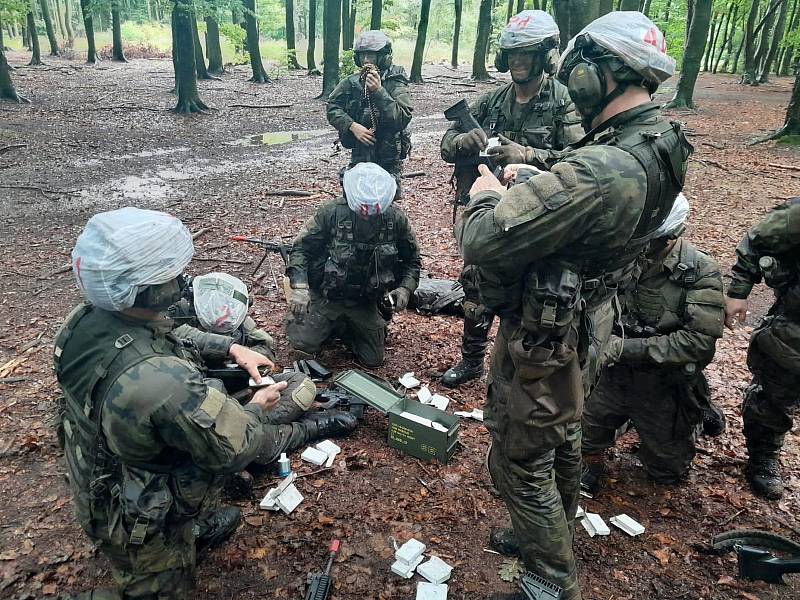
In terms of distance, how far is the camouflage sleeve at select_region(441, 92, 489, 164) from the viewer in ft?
17.0

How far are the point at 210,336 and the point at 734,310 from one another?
11.9 ft

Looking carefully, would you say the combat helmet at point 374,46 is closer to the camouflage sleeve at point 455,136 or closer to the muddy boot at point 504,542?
the camouflage sleeve at point 455,136

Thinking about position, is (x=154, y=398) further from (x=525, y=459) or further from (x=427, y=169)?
(x=427, y=169)

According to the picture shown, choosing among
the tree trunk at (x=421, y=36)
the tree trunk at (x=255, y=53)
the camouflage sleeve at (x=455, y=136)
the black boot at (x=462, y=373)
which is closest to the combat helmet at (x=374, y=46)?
the camouflage sleeve at (x=455, y=136)

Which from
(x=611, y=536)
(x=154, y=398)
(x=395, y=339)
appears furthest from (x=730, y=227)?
(x=154, y=398)

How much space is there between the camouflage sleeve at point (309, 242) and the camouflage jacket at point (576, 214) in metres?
3.01

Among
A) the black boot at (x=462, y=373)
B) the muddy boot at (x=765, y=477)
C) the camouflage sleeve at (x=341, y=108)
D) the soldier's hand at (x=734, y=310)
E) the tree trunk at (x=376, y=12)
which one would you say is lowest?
the black boot at (x=462, y=373)

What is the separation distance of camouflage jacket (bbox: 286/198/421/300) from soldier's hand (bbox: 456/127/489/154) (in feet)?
2.95

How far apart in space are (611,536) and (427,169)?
9962 mm

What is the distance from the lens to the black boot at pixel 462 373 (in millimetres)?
5227

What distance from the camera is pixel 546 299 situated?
2520 mm

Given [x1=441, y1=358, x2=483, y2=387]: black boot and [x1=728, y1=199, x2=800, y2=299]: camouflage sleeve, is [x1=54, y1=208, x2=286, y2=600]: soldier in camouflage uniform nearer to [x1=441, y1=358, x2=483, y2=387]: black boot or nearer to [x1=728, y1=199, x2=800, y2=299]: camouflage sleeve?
[x1=441, y1=358, x2=483, y2=387]: black boot

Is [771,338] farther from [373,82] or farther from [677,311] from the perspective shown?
[373,82]

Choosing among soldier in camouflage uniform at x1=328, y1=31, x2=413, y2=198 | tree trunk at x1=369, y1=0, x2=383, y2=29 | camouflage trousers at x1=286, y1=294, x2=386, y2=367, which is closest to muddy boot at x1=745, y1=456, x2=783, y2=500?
camouflage trousers at x1=286, y1=294, x2=386, y2=367
